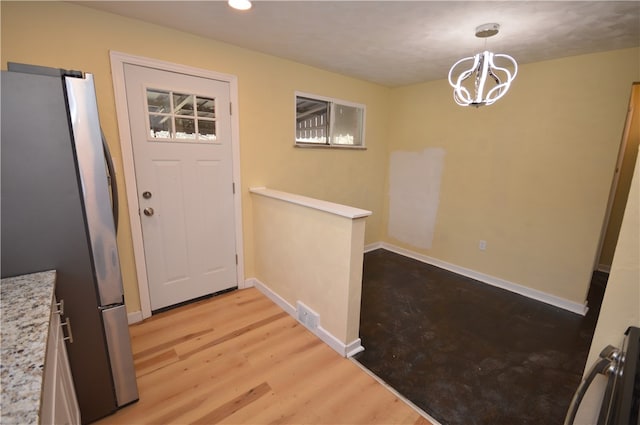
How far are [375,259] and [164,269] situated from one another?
8.44 ft

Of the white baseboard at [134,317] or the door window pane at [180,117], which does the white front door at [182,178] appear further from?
the white baseboard at [134,317]

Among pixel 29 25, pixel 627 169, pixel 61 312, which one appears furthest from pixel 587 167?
pixel 29 25

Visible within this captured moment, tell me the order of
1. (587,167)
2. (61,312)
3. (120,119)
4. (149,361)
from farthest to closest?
(587,167) < (120,119) < (149,361) < (61,312)

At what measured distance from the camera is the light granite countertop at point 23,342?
591 mm

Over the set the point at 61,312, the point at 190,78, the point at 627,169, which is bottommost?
the point at 61,312

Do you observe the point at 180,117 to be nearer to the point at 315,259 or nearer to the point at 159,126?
the point at 159,126

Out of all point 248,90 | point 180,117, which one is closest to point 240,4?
point 248,90

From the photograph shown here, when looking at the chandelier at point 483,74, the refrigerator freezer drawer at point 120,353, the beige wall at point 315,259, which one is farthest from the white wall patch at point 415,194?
the refrigerator freezer drawer at point 120,353

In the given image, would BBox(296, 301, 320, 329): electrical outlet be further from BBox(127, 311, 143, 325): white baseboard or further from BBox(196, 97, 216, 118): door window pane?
BBox(196, 97, 216, 118): door window pane

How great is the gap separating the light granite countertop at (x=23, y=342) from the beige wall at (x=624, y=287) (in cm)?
149

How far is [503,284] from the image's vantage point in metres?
3.13

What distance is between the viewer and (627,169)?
3393 mm

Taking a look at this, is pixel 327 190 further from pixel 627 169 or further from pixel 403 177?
pixel 627 169

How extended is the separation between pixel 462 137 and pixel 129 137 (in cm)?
335
